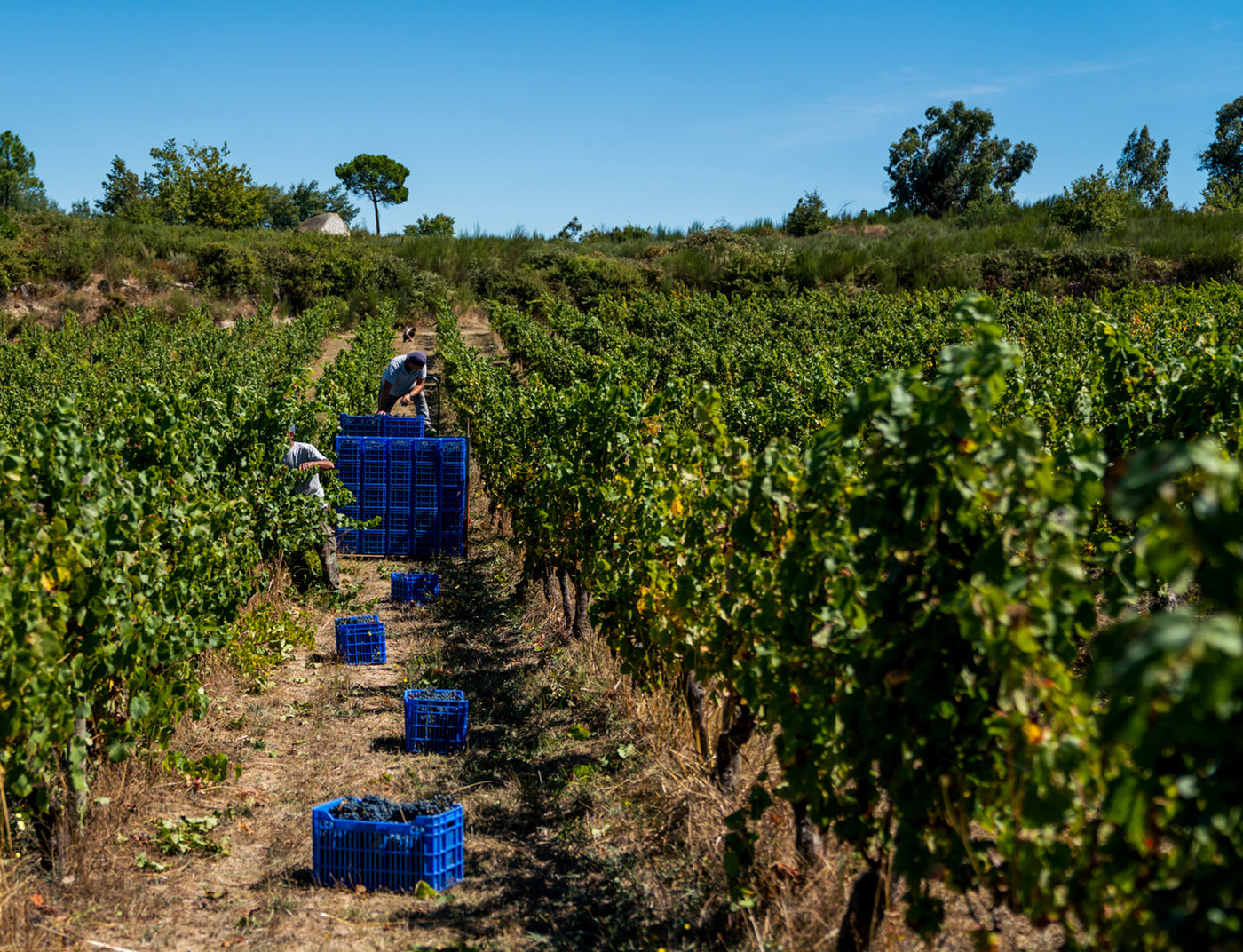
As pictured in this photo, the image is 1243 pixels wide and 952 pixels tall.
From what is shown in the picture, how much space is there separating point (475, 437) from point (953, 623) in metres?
9.47

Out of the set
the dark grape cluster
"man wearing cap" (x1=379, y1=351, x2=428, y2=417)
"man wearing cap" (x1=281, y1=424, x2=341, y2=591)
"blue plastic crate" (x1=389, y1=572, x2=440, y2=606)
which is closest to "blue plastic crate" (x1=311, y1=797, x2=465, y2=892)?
the dark grape cluster

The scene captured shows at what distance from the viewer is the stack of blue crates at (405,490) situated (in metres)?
9.43

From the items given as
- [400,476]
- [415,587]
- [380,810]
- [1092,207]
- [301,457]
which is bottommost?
[380,810]

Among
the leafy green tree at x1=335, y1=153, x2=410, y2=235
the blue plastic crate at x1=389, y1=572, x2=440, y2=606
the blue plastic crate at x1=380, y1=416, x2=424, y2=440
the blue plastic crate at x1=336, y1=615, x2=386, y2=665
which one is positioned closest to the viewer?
the blue plastic crate at x1=336, y1=615, x2=386, y2=665

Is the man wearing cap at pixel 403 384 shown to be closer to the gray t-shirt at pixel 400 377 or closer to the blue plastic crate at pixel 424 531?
the gray t-shirt at pixel 400 377

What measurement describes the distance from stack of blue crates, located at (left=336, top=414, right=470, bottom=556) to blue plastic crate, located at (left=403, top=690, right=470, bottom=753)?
4.37 metres

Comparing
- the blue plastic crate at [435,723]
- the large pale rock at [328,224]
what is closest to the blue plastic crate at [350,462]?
the blue plastic crate at [435,723]

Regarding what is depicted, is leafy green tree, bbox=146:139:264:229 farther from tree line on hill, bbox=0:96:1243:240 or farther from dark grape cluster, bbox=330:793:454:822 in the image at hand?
dark grape cluster, bbox=330:793:454:822

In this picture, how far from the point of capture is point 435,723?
206 inches

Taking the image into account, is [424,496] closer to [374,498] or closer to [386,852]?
[374,498]

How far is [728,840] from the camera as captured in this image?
10.6ft

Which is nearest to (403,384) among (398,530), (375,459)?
(375,459)

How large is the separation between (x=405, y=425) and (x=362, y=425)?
460 millimetres

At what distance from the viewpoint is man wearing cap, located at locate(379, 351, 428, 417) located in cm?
1088
